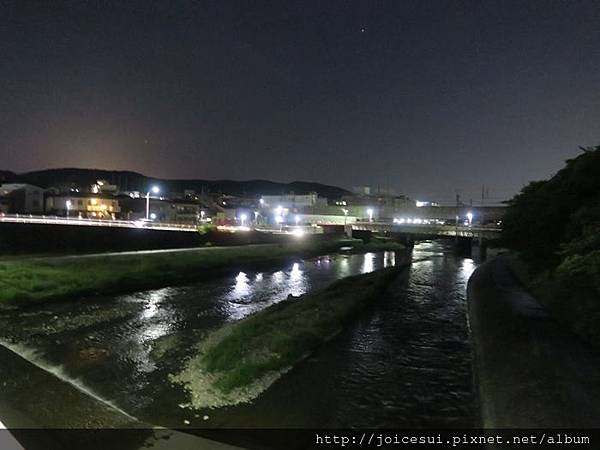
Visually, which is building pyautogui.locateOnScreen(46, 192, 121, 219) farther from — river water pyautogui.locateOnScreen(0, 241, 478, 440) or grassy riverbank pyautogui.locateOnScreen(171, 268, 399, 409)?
grassy riverbank pyautogui.locateOnScreen(171, 268, 399, 409)

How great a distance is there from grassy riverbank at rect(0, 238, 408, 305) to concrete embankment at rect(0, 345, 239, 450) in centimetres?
1118

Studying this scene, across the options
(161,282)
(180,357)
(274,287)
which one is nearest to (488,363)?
(180,357)

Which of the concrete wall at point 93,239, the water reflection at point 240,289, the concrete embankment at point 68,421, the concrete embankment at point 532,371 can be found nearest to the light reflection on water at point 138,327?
the water reflection at point 240,289

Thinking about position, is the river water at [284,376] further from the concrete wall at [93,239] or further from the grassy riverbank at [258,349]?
the concrete wall at [93,239]

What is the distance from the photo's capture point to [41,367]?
1223 cm

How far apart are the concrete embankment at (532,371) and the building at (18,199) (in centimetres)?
6842

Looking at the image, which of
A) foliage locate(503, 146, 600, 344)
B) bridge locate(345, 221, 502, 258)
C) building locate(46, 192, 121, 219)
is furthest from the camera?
building locate(46, 192, 121, 219)

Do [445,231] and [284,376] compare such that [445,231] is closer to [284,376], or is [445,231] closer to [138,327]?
[138,327]

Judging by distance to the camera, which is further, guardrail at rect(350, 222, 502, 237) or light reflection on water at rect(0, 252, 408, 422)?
guardrail at rect(350, 222, 502, 237)

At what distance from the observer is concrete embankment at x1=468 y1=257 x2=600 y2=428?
8328 mm

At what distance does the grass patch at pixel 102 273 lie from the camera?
2173cm

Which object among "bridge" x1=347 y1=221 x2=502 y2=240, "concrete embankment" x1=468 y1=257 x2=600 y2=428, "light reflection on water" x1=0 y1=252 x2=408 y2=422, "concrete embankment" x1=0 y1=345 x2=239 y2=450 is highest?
"bridge" x1=347 y1=221 x2=502 y2=240

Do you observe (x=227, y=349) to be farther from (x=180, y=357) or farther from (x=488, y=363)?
(x=488, y=363)

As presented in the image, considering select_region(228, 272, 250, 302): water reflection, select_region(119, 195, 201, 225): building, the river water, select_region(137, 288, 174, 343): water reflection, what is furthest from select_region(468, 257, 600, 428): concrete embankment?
select_region(119, 195, 201, 225): building
